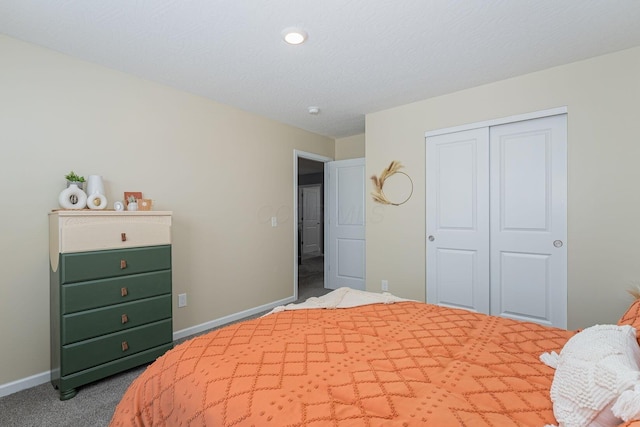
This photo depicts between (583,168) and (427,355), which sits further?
(583,168)

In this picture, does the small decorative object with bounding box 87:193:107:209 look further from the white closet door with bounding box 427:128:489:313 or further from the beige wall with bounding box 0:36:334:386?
the white closet door with bounding box 427:128:489:313

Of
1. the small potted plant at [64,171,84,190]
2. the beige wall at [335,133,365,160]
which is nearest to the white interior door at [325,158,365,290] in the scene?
the beige wall at [335,133,365,160]

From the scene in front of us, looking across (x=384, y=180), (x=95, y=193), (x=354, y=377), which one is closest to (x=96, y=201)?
(x=95, y=193)

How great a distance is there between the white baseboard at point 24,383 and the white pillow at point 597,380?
304cm

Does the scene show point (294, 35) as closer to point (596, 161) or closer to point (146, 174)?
point (146, 174)

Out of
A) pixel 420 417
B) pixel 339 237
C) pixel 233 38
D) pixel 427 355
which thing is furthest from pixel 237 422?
pixel 339 237

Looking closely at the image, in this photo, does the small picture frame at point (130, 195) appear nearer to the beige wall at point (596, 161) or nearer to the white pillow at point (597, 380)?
the white pillow at point (597, 380)

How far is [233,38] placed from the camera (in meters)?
2.18

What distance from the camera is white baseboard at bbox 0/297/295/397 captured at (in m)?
2.15

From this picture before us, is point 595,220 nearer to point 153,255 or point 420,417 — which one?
point 420,417

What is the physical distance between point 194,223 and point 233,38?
5.88ft

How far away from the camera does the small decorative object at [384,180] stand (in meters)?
3.58

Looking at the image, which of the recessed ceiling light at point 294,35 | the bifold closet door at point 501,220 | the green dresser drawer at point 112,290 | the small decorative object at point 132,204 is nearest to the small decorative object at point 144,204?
the small decorative object at point 132,204

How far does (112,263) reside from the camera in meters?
2.27
